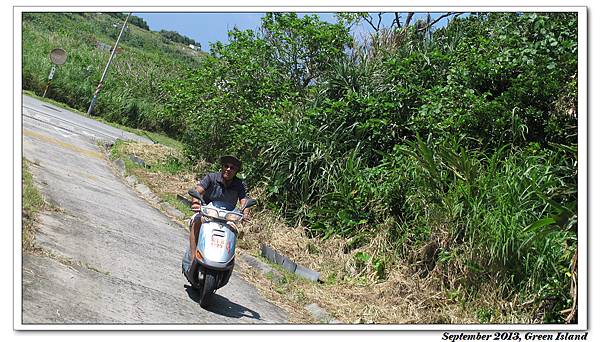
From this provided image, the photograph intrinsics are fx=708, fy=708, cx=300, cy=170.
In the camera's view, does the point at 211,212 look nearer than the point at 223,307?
Yes

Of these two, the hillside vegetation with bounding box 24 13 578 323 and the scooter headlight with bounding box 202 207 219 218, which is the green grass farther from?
the hillside vegetation with bounding box 24 13 578 323

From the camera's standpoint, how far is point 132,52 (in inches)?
1209

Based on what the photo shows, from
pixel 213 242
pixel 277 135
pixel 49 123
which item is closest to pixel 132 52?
pixel 49 123

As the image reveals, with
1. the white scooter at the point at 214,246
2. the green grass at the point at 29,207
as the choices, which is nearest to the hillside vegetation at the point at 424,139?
the white scooter at the point at 214,246

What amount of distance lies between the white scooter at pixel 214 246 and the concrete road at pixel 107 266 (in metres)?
0.36

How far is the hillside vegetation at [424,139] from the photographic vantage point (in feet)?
25.3

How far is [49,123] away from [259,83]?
668 cm

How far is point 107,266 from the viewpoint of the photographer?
7422mm

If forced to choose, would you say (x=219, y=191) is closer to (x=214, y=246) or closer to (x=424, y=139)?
(x=214, y=246)

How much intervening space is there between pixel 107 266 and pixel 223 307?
4.28ft

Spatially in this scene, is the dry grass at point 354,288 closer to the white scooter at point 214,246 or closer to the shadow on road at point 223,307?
the shadow on road at point 223,307

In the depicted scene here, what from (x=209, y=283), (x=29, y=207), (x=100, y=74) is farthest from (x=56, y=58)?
(x=209, y=283)

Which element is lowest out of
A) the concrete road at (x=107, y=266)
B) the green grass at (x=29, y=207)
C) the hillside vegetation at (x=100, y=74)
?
the concrete road at (x=107, y=266)
